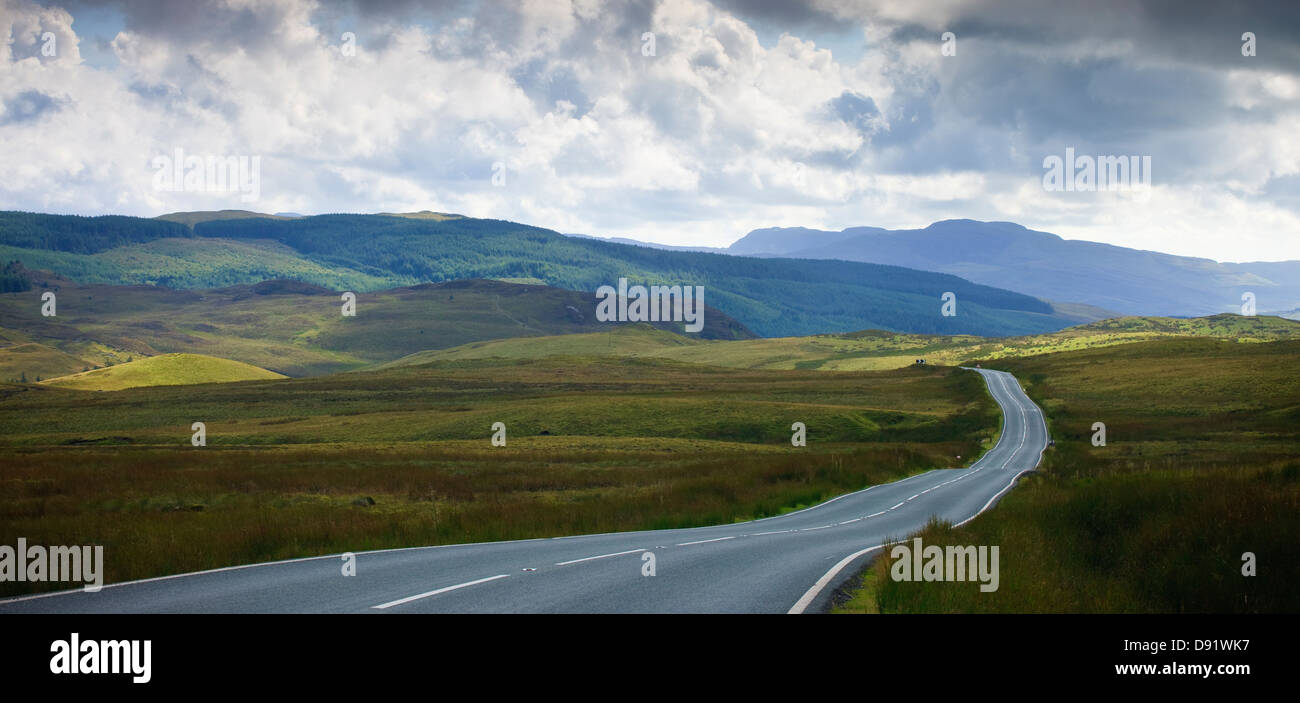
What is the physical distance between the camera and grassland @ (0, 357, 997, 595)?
20.0 meters

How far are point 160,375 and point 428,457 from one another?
11980 cm

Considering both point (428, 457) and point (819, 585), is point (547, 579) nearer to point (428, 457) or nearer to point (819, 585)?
point (819, 585)

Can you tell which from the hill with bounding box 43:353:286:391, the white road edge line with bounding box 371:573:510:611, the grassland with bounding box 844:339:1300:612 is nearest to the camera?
the white road edge line with bounding box 371:573:510:611

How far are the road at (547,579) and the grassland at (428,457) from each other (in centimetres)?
192

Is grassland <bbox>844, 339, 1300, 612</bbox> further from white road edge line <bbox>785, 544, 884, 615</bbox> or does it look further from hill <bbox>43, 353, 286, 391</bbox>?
hill <bbox>43, 353, 286, 391</bbox>

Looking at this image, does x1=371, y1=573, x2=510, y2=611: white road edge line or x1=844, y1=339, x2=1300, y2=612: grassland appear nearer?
x1=371, y1=573, x2=510, y2=611: white road edge line

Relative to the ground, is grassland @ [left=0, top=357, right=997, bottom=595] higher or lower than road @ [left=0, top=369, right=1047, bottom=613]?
lower

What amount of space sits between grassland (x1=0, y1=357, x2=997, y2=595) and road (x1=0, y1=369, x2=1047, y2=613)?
6.28 feet

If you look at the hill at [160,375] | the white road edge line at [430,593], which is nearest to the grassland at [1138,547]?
the white road edge line at [430,593]

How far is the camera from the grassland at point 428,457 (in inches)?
789

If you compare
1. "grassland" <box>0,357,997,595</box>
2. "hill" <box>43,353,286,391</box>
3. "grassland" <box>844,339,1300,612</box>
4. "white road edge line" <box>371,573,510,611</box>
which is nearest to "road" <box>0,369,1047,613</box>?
"white road edge line" <box>371,573,510,611</box>

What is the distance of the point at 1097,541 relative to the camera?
17.0 meters
